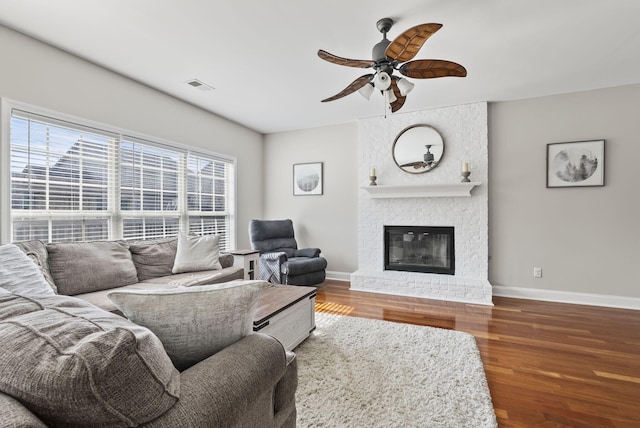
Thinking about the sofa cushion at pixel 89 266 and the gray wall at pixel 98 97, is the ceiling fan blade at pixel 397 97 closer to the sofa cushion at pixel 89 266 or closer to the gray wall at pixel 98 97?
the gray wall at pixel 98 97

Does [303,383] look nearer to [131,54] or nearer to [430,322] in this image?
[430,322]

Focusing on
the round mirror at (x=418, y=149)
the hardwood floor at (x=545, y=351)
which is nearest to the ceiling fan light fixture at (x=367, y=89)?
the round mirror at (x=418, y=149)

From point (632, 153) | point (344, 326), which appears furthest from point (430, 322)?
point (632, 153)

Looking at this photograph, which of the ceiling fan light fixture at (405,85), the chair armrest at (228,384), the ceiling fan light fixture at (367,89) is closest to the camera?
the chair armrest at (228,384)

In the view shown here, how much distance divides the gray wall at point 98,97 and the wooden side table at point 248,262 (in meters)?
1.68

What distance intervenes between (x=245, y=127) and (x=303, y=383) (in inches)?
171

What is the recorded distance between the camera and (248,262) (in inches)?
161

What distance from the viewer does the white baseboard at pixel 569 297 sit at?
3.59 meters

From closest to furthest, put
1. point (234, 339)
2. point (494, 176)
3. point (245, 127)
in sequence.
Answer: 1. point (234, 339)
2. point (494, 176)
3. point (245, 127)

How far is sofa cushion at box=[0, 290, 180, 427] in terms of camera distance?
0.55 metres

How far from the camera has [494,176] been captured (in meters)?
4.19

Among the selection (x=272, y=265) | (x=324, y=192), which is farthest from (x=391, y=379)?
(x=324, y=192)

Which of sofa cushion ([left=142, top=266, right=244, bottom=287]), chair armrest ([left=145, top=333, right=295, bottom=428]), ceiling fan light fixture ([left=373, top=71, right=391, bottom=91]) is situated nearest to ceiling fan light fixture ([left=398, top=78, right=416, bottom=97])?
ceiling fan light fixture ([left=373, top=71, right=391, bottom=91])

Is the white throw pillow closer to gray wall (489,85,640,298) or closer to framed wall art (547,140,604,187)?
gray wall (489,85,640,298)
